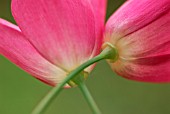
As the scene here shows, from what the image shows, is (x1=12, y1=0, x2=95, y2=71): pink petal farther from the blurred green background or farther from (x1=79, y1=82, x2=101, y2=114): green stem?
the blurred green background

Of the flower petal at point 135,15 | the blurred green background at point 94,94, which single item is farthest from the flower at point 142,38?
the blurred green background at point 94,94

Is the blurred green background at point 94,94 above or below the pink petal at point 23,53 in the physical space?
below

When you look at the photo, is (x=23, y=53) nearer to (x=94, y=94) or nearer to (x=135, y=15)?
(x=135, y=15)

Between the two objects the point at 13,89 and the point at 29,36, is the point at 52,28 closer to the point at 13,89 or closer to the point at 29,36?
the point at 29,36

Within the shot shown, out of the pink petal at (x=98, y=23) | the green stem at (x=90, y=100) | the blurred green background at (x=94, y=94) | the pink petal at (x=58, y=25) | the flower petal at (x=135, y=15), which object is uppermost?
the pink petal at (x=58, y=25)

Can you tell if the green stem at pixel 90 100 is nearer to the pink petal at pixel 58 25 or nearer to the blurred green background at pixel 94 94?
the pink petal at pixel 58 25

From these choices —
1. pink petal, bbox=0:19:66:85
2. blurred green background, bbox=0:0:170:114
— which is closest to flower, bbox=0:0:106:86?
pink petal, bbox=0:19:66:85

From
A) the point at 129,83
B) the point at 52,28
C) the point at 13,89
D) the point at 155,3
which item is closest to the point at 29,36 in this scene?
the point at 52,28
